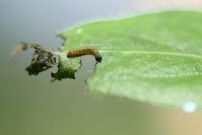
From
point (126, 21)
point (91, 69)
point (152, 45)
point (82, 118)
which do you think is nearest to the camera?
point (91, 69)

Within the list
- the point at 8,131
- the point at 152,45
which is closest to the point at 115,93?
the point at 152,45

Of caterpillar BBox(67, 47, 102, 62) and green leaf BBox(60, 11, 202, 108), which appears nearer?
green leaf BBox(60, 11, 202, 108)

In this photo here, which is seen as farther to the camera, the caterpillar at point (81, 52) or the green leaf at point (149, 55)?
the caterpillar at point (81, 52)

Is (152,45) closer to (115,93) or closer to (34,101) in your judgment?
(115,93)

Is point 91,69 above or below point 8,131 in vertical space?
above

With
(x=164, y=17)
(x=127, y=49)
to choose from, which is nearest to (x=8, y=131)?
(x=164, y=17)

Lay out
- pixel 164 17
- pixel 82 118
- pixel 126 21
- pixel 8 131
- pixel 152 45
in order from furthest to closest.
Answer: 1. pixel 82 118
2. pixel 8 131
3. pixel 164 17
4. pixel 126 21
5. pixel 152 45

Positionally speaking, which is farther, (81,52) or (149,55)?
(81,52)

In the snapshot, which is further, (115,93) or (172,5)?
(172,5)
